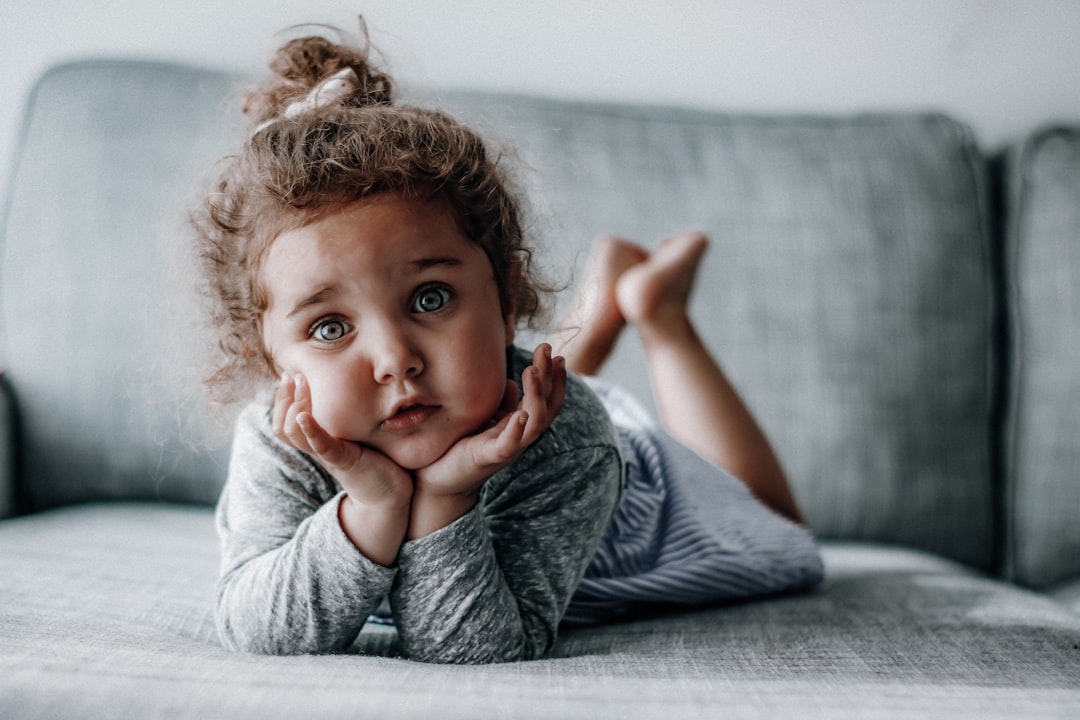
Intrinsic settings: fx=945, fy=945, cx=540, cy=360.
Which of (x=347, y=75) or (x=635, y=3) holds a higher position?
(x=635, y=3)

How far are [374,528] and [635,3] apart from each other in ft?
3.73

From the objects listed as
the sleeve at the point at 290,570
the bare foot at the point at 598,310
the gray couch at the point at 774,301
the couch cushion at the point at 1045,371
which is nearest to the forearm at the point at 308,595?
the sleeve at the point at 290,570

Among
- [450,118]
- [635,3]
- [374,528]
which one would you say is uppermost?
[635,3]

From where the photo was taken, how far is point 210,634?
2.46 ft

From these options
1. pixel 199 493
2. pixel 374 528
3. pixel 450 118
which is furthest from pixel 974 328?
pixel 199 493

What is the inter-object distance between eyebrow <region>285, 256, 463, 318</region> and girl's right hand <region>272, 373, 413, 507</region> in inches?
1.9

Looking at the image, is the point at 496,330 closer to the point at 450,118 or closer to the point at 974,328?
the point at 450,118

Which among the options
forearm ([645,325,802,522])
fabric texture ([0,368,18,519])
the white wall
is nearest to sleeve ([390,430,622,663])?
forearm ([645,325,802,522])

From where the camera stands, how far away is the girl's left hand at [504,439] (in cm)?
62

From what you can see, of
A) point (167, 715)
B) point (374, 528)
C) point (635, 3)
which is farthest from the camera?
point (635, 3)

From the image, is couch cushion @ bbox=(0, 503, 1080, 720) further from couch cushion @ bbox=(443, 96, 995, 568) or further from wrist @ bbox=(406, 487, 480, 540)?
couch cushion @ bbox=(443, 96, 995, 568)

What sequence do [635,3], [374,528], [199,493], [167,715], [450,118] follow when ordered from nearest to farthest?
[167,715] → [374,528] → [450,118] → [199,493] → [635,3]

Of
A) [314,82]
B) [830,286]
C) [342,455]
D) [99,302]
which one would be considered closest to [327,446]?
[342,455]

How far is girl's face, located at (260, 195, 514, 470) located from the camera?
629 mm
